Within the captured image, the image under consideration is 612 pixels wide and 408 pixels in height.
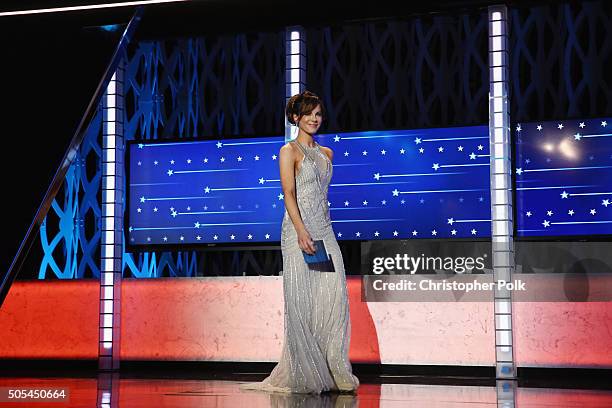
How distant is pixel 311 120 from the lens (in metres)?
4.74

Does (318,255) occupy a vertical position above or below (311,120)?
below

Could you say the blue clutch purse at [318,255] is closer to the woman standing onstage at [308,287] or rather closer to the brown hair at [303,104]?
the woman standing onstage at [308,287]

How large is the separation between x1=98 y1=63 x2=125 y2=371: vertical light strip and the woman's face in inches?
100

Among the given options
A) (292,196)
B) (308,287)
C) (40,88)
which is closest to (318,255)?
(308,287)

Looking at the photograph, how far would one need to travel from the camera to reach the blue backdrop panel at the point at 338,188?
6188 millimetres

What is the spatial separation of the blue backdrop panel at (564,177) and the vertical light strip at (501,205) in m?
0.12

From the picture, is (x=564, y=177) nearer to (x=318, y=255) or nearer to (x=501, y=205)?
(x=501, y=205)

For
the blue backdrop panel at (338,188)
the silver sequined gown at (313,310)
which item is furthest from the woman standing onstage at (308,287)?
the blue backdrop panel at (338,188)

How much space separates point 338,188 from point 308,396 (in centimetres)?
218

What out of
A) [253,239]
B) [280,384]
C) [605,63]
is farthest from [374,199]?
[605,63]

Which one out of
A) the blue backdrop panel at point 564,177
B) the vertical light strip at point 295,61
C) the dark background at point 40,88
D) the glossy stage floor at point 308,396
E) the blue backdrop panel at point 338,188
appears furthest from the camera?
the vertical light strip at point 295,61

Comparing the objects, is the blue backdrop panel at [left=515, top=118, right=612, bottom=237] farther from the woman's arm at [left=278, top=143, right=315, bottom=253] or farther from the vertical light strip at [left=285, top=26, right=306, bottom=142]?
the woman's arm at [left=278, top=143, right=315, bottom=253]

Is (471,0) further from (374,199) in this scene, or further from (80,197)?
(80,197)

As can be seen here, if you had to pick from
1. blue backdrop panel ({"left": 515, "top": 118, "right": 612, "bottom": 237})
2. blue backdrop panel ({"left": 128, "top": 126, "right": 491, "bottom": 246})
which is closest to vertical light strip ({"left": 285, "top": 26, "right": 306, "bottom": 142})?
blue backdrop panel ({"left": 128, "top": 126, "right": 491, "bottom": 246})
